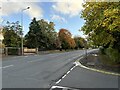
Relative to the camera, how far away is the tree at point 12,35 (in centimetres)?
7194

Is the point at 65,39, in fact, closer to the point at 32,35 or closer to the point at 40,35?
the point at 40,35

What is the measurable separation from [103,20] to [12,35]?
5570cm

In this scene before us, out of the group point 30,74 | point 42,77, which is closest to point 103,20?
point 30,74

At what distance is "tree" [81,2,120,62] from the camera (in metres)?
18.0

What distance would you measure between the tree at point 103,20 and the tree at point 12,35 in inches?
1862

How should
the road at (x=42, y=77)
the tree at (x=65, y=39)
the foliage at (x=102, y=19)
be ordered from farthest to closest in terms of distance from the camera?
the tree at (x=65, y=39)
the foliage at (x=102, y=19)
the road at (x=42, y=77)

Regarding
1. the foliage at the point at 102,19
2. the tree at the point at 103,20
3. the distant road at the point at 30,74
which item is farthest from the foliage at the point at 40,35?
the foliage at the point at 102,19

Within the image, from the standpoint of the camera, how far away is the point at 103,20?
19.7 m

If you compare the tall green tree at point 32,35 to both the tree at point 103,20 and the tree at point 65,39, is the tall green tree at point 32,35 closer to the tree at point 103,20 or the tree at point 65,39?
the tree at point 65,39

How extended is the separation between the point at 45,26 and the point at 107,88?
77.9 meters

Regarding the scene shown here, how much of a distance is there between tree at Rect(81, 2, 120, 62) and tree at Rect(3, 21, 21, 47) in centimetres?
4730

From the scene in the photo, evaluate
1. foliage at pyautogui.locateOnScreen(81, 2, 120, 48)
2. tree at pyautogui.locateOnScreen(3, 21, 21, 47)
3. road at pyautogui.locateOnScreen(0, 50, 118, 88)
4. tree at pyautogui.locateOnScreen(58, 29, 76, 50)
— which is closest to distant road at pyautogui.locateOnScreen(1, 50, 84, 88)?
road at pyautogui.locateOnScreen(0, 50, 118, 88)

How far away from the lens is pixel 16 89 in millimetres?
11312

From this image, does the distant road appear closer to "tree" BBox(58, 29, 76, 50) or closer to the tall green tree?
the tall green tree
